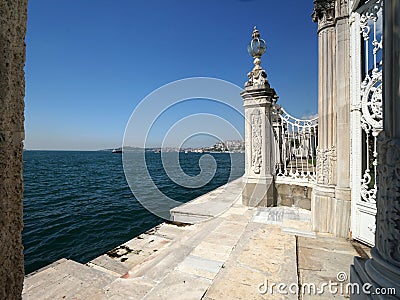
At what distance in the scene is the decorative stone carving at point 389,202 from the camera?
4.47 feet

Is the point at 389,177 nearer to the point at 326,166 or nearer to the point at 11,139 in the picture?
the point at 11,139

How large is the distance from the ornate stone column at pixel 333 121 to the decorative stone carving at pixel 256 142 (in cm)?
167

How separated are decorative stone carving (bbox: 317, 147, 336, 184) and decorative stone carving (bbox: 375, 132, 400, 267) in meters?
2.52

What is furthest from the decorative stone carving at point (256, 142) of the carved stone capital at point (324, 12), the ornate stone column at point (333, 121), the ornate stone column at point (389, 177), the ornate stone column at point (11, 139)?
the ornate stone column at point (11, 139)

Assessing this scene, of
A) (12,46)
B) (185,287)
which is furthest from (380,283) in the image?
(12,46)

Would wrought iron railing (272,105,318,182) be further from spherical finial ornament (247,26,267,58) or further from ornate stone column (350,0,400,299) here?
ornate stone column (350,0,400,299)

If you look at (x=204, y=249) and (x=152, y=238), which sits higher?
(x=204, y=249)

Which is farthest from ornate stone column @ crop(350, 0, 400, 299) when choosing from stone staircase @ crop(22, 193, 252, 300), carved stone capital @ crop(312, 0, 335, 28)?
carved stone capital @ crop(312, 0, 335, 28)

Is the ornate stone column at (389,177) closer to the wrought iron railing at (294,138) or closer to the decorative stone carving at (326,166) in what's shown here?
the decorative stone carving at (326,166)

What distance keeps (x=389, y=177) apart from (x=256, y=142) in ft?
13.9

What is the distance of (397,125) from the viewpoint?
1.39 metres

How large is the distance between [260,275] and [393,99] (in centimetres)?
230

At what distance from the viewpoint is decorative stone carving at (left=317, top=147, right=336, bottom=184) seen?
3809 mm

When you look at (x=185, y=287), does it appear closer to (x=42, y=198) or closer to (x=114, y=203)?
(x=114, y=203)
